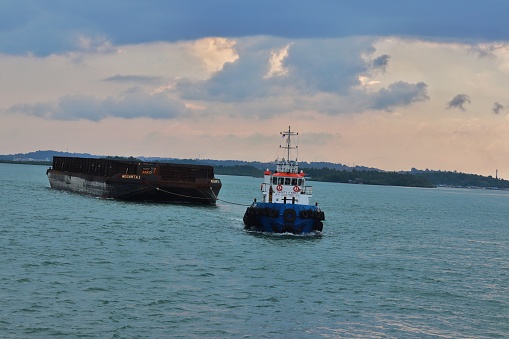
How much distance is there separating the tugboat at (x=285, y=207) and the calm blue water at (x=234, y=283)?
3.56 feet

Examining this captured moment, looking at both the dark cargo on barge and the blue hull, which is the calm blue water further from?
the dark cargo on barge

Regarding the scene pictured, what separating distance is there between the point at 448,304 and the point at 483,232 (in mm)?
53201

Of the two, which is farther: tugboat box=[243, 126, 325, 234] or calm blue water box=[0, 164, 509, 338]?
tugboat box=[243, 126, 325, 234]

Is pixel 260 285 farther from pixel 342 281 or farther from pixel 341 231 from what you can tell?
pixel 341 231

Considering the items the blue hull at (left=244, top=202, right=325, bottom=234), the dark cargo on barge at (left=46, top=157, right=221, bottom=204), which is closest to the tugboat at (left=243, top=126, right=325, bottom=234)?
the blue hull at (left=244, top=202, right=325, bottom=234)

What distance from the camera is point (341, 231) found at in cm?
6819

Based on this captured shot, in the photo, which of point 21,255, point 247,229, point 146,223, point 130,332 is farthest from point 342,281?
point 146,223

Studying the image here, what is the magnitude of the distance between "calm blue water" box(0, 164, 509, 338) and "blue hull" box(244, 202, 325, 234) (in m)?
0.98

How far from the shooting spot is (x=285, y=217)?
54750 millimetres

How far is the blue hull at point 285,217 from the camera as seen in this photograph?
180 feet

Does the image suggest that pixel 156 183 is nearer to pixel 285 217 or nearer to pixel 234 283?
pixel 285 217

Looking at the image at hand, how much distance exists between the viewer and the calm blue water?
25.8 meters

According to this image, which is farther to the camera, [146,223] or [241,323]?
[146,223]

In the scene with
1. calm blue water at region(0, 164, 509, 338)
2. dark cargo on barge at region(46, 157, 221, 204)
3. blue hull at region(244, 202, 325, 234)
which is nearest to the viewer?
calm blue water at region(0, 164, 509, 338)
